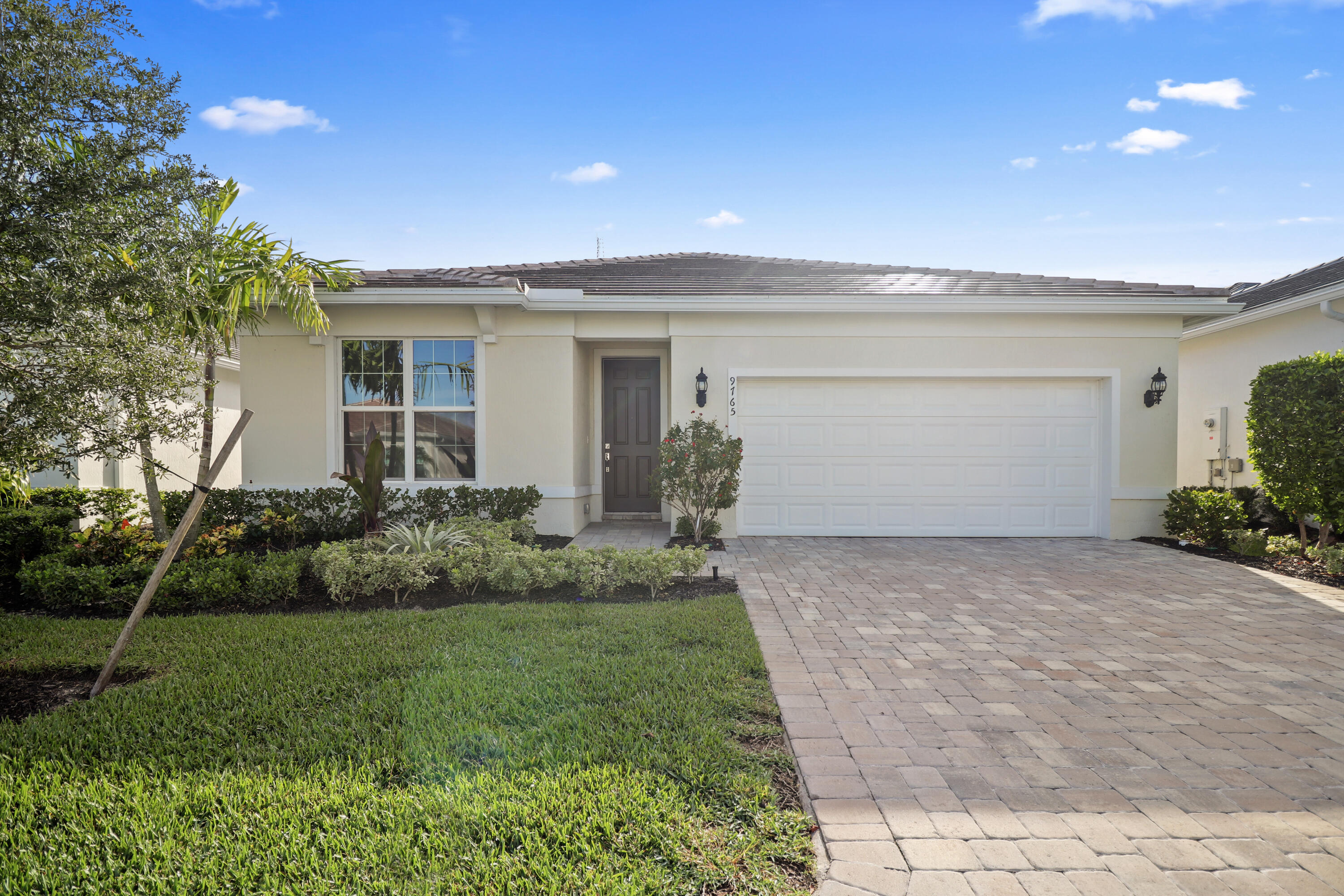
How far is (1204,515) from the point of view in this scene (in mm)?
7820

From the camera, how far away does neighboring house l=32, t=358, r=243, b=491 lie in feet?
30.2

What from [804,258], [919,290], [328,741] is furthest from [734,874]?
[804,258]

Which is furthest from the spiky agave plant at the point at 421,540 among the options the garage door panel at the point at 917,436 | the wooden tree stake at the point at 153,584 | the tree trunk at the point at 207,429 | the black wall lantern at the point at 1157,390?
the black wall lantern at the point at 1157,390

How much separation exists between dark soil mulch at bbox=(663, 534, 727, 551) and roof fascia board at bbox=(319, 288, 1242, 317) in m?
3.08

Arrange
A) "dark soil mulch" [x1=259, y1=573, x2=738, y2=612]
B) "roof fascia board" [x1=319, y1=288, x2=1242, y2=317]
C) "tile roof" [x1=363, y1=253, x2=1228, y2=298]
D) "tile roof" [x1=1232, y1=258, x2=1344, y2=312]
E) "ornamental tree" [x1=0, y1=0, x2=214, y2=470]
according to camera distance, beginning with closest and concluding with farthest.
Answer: "ornamental tree" [x1=0, y1=0, x2=214, y2=470]
"dark soil mulch" [x1=259, y1=573, x2=738, y2=612]
"roof fascia board" [x1=319, y1=288, x2=1242, y2=317]
"tile roof" [x1=363, y1=253, x2=1228, y2=298]
"tile roof" [x1=1232, y1=258, x2=1344, y2=312]

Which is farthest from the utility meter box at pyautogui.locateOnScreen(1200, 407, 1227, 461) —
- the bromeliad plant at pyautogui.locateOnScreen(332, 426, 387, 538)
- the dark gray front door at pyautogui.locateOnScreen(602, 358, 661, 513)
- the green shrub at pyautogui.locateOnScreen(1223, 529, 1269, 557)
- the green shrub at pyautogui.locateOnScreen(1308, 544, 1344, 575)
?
the bromeliad plant at pyautogui.locateOnScreen(332, 426, 387, 538)

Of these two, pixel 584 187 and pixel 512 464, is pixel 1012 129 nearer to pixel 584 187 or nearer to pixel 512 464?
pixel 584 187

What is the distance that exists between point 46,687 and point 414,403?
17.6 feet

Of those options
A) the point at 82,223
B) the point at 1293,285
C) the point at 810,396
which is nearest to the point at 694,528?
the point at 810,396

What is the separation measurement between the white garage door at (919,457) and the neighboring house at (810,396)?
0.03m

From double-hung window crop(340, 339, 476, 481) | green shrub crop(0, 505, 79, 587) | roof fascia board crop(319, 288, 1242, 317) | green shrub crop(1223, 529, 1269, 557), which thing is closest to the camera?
green shrub crop(0, 505, 79, 587)

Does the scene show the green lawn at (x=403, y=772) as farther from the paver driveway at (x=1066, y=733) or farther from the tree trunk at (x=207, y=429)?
the tree trunk at (x=207, y=429)

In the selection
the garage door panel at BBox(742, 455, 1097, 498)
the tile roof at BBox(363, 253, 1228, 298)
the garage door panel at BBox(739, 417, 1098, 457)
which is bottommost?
the garage door panel at BBox(742, 455, 1097, 498)

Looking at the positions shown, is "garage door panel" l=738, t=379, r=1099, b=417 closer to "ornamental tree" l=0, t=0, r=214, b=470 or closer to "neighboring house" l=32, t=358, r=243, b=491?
"ornamental tree" l=0, t=0, r=214, b=470
